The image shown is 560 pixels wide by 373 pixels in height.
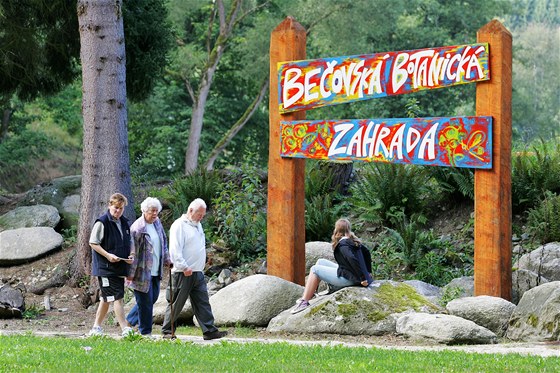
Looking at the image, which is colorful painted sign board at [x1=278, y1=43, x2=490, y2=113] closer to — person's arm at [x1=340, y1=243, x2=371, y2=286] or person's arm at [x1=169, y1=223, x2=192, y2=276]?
person's arm at [x1=340, y1=243, x2=371, y2=286]

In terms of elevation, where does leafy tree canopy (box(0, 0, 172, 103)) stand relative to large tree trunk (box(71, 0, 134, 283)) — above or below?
above

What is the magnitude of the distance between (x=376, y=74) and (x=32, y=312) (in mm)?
5970

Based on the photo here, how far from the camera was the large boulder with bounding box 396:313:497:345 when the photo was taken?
1073 cm

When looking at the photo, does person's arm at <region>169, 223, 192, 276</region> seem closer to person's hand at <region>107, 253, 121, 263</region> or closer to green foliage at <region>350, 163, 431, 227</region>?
person's hand at <region>107, 253, 121, 263</region>

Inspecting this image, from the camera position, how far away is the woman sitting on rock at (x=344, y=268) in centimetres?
1177

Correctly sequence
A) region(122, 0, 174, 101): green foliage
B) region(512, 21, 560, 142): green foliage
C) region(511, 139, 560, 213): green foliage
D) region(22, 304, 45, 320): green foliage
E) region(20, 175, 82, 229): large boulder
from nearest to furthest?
region(22, 304, 45, 320): green foliage, region(511, 139, 560, 213): green foliage, region(20, 175, 82, 229): large boulder, region(122, 0, 174, 101): green foliage, region(512, 21, 560, 142): green foliage

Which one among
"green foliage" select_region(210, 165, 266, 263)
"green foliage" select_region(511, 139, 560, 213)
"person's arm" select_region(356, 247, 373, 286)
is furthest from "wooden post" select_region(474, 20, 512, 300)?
"green foliage" select_region(210, 165, 266, 263)

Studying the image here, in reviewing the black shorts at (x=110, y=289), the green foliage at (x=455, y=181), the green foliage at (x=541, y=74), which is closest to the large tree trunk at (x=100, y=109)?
the black shorts at (x=110, y=289)

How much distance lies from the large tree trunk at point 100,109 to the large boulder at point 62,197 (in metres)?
3.88

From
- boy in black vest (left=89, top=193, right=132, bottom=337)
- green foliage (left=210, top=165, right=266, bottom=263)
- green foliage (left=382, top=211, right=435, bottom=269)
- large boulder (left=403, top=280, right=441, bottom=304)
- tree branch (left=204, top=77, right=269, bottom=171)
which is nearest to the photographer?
boy in black vest (left=89, top=193, right=132, bottom=337)

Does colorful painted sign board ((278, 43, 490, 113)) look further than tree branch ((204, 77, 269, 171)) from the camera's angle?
No

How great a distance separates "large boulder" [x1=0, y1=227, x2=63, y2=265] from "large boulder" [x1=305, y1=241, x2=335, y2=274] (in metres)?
5.20

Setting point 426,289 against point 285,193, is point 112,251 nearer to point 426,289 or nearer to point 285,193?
point 285,193

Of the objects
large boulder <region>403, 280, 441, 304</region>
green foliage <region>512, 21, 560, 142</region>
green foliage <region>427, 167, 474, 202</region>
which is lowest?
large boulder <region>403, 280, 441, 304</region>
